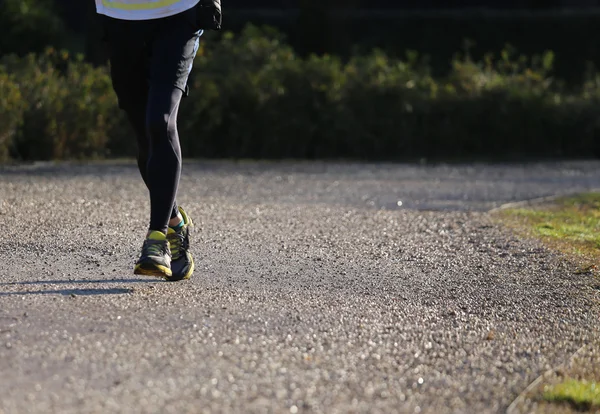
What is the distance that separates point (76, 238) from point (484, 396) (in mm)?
3817

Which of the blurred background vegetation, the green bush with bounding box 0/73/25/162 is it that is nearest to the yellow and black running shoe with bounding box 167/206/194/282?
the green bush with bounding box 0/73/25/162

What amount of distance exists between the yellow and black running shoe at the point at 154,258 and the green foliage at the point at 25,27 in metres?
12.1

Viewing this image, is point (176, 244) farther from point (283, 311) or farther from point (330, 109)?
point (330, 109)

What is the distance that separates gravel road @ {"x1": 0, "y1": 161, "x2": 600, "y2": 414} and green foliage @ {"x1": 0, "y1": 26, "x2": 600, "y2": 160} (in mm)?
4912

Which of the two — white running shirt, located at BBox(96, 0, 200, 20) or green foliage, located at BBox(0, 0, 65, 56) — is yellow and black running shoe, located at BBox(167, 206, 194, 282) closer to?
white running shirt, located at BBox(96, 0, 200, 20)

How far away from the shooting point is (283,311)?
15.4ft

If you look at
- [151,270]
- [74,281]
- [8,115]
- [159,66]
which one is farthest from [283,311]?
[8,115]

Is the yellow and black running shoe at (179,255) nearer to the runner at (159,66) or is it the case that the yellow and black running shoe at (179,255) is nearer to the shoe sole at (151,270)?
the runner at (159,66)

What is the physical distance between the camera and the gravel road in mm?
3477

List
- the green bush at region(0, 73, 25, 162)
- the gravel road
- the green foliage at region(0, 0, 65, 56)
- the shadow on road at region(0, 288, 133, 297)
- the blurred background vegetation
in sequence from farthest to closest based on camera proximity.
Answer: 1. the green foliage at region(0, 0, 65, 56)
2. the blurred background vegetation
3. the green bush at region(0, 73, 25, 162)
4. the shadow on road at region(0, 288, 133, 297)
5. the gravel road

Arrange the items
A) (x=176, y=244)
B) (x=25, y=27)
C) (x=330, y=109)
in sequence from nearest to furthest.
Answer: (x=176, y=244) < (x=330, y=109) < (x=25, y=27)

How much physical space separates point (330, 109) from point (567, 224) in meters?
6.45

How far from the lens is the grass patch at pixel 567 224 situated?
23.1ft

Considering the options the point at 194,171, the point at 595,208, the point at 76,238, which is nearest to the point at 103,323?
the point at 76,238
